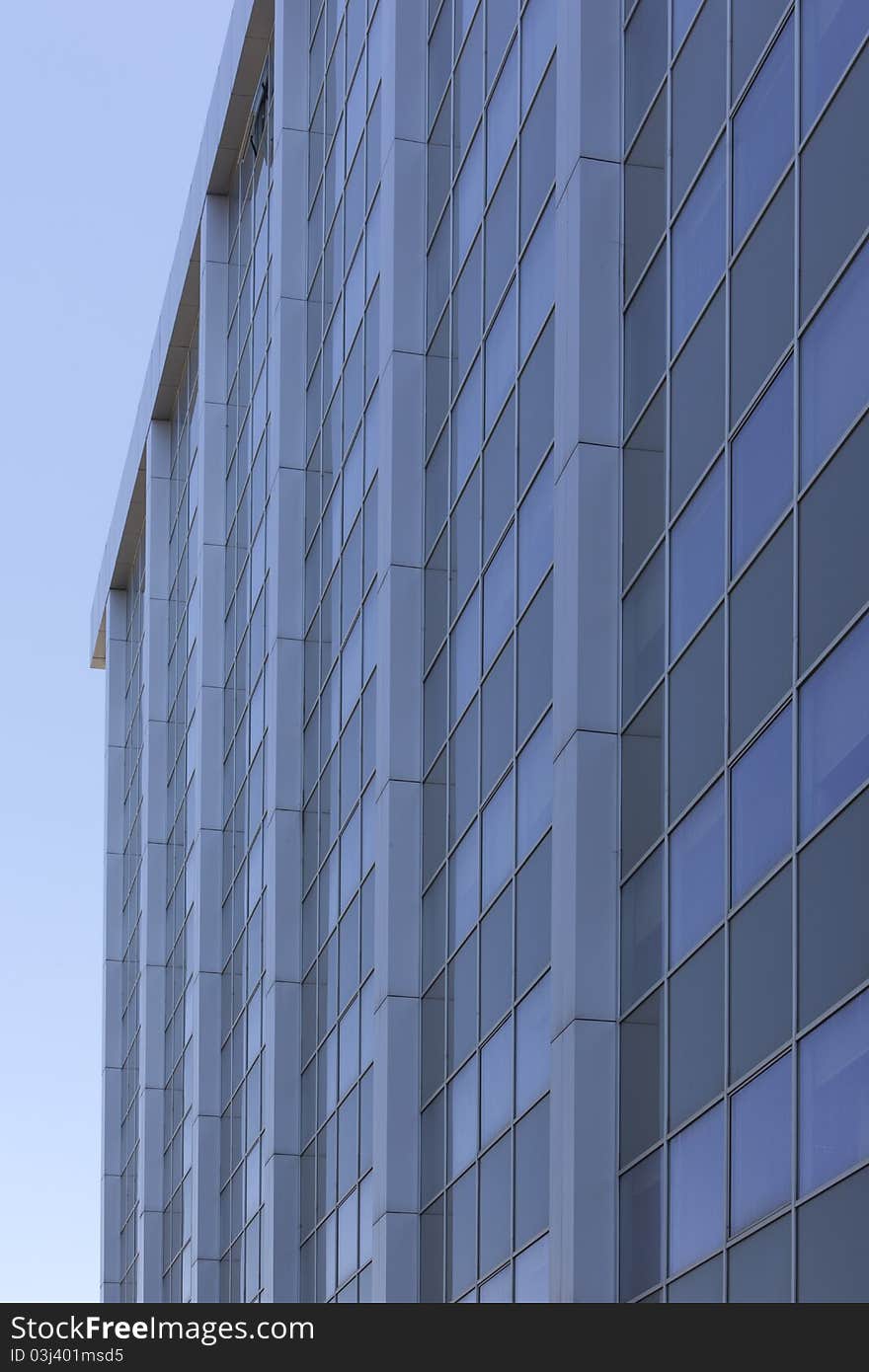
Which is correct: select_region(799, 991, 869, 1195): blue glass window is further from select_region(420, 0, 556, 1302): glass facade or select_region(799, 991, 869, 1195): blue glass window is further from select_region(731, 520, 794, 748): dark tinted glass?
select_region(420, 0, 556, 1302): glass facade

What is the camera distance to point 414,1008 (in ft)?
109

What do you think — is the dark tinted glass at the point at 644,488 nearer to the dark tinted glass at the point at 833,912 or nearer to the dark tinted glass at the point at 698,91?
the dark tinted glass at the point at 698,91

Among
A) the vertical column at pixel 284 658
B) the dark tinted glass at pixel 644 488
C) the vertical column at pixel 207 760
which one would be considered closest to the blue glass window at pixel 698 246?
the dark tinted glass at pixel 644 488

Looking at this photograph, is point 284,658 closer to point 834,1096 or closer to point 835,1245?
point 834,1096

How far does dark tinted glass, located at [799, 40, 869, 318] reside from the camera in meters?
19.2

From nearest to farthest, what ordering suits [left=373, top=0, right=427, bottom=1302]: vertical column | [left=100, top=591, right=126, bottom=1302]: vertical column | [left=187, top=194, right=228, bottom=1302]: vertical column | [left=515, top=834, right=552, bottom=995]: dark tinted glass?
[left=515, top=834, right=552, bottom=995]: dark tinted glass < [left=373, top=0, right=427, bottom=1302]: vertical column < [left=187, top=194, right=228, bottom=1302]: vertical column < [left=100, top=591, right=126, bottom=1302]: vertical column

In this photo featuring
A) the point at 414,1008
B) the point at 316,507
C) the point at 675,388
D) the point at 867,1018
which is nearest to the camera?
the point at 867,1018

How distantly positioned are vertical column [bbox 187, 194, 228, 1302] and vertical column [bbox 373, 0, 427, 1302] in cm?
1742

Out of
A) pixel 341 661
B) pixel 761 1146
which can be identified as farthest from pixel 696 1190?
pixel 341 661

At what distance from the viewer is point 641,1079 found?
2330 cm

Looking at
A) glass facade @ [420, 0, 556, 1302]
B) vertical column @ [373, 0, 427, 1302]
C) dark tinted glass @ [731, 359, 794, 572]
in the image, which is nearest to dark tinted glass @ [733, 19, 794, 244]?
dark tinted glass @ [731, 359, 794, 572]

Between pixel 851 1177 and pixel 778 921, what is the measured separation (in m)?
2.54

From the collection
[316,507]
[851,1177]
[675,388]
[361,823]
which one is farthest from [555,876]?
[316,507]

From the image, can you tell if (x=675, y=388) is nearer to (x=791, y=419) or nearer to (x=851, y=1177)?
(x=791, y=419)
